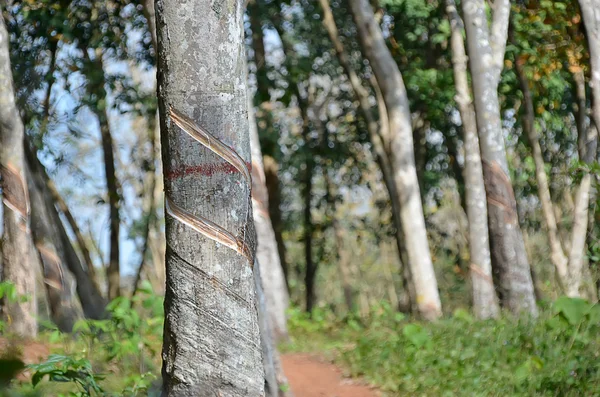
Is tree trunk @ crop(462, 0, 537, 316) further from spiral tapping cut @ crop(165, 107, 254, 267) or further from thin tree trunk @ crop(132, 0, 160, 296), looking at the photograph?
spiral tapping cut @ crop(165, 107, 254, 267)

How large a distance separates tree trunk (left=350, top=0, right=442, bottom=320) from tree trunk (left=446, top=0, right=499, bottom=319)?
23.7 inches

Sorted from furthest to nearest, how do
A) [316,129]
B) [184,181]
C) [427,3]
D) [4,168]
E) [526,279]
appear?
[316,129]
[427,3]
[526,279]
[4,168]
[184,181]

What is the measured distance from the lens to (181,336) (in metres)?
3.70

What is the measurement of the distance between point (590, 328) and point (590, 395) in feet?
4.30

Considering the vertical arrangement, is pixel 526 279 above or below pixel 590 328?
above

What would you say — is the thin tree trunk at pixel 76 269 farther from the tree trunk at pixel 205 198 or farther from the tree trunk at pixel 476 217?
the tree trunk at pixel 205 198

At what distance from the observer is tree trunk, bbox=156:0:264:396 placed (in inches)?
143

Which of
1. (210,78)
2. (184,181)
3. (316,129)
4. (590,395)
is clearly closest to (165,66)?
(210,78)

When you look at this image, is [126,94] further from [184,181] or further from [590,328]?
[184,181]

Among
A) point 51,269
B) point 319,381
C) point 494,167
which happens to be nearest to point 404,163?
point 494,167

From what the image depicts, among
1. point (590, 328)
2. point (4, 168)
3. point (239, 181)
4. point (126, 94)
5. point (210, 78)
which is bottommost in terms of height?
point (590, 328)

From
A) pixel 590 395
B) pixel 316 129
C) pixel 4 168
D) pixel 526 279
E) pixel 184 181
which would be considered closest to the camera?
pixel 184 181

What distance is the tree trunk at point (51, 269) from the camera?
1103cm

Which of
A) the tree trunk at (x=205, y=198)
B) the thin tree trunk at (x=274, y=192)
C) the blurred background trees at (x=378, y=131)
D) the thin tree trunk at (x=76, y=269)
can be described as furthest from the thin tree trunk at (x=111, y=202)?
the tree trunk at (x=205, y=198)
